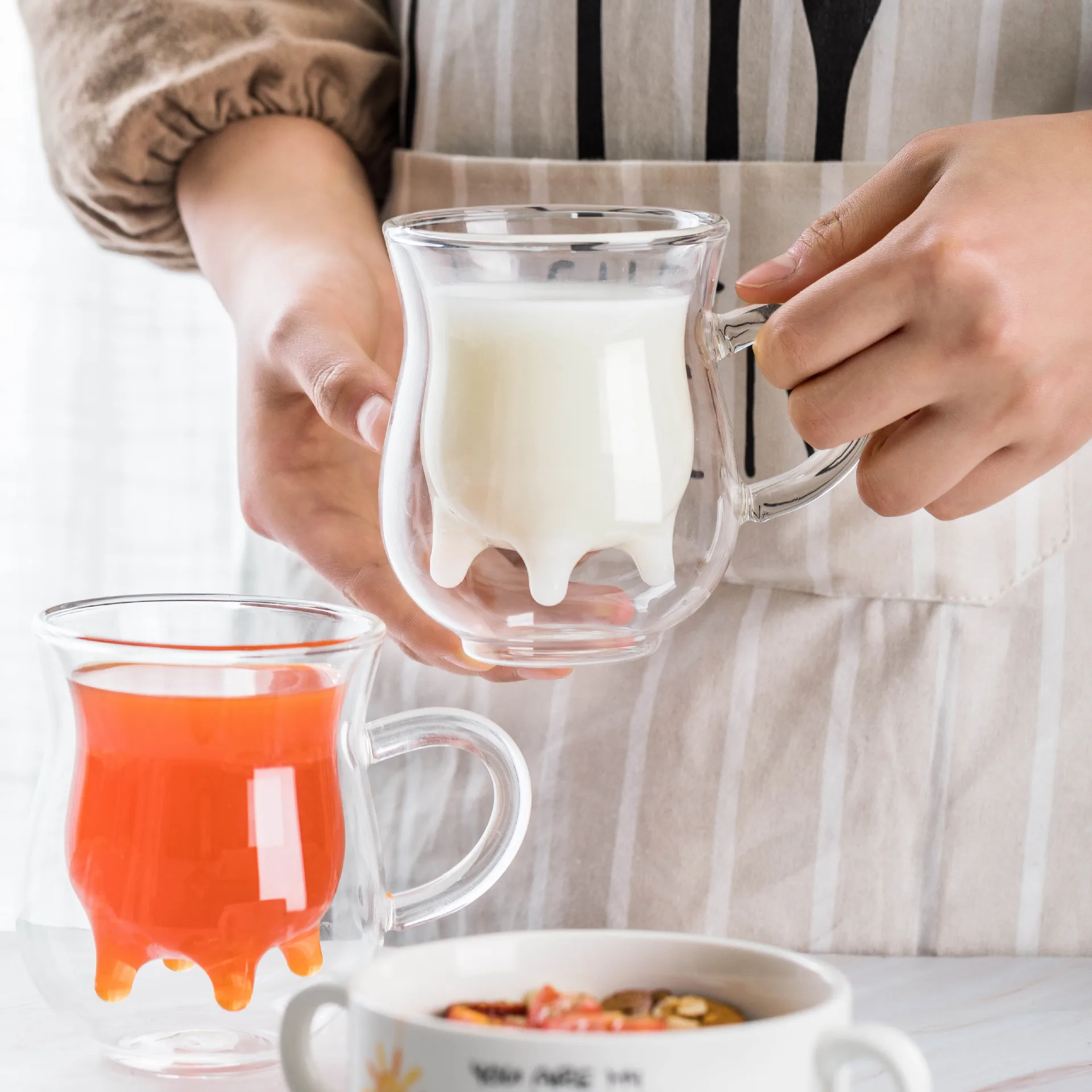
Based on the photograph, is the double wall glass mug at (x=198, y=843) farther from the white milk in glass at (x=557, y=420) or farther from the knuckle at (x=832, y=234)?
the knuckle at (x=832, y=234)

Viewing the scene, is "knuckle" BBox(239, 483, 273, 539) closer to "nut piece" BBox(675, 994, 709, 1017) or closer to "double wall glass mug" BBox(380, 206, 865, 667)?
"double wall glass mug" BBox(380, 206, 865, 667)

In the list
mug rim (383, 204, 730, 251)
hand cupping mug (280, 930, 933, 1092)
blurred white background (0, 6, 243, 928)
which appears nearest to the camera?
hand cupping mug (280, 930, 933, 1092)

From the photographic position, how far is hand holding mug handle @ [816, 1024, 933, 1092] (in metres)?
0.27

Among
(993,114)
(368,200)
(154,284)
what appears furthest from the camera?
(154,284)

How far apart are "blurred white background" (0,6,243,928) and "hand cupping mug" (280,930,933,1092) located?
3.99 feet

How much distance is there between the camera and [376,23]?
0.78 meters

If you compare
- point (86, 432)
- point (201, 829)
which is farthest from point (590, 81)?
point (86, 432)

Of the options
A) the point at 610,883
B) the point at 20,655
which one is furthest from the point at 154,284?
the point at 610,883

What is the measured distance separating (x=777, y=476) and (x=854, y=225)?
0.28 feet

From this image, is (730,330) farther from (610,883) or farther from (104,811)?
(610,883)

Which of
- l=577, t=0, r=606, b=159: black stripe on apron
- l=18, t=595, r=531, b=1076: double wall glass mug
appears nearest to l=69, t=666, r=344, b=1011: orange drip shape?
l=18, t=595, r=531, b=1076: double wall glass mug

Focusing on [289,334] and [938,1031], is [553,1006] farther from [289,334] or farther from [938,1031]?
[289,334]

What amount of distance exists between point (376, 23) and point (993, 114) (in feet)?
1.16

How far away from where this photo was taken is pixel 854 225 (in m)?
0.44
